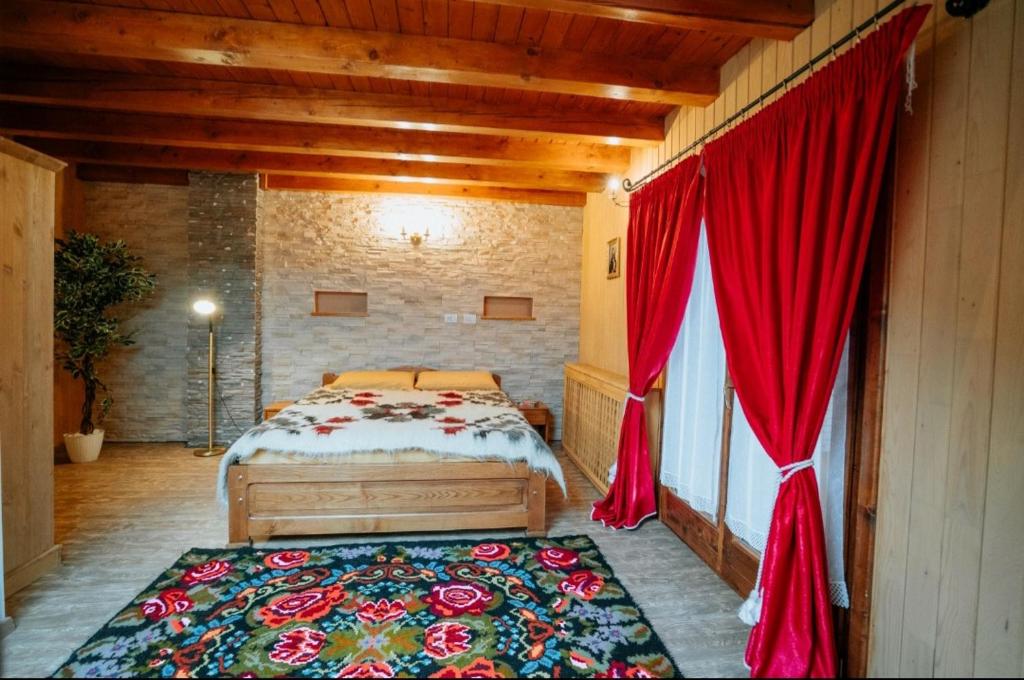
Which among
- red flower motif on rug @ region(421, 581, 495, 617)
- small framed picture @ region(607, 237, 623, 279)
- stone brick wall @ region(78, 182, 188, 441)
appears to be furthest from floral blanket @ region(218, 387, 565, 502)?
stone brick wall @ region(78, 182, 188, 441)

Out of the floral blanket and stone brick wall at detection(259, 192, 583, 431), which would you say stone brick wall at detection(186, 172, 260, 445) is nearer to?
stone brick wall at detection(259, 192, 583, 431)

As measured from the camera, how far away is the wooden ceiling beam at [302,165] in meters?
3.79

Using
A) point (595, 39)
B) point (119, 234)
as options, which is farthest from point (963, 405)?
point (119, 234)

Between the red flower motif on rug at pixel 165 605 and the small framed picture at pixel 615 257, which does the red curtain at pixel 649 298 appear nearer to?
the small framed picture at pixel 615 257

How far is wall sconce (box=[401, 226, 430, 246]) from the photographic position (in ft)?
14.5

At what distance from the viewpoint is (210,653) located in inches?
62.7

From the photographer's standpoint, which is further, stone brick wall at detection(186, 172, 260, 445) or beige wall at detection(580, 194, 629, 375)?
stone brick wall at detection(186, 172, 260, 445)

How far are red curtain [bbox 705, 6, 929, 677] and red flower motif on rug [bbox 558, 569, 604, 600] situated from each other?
2.10ft

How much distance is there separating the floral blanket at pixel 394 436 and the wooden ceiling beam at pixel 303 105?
1834 millimetres

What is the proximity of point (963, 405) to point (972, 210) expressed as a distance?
1.68ft

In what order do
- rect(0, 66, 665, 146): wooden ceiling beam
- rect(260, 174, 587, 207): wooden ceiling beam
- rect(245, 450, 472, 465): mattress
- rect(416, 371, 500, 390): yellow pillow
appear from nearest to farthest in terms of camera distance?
rect(245, 450, 472, 465): mattress, rect(0, 66, 665, 146): wooden ceiling beam, rect(416, 371, 500, 390): yellow pillow, rect(260, 174, 587, 207): wooden ceiling beam

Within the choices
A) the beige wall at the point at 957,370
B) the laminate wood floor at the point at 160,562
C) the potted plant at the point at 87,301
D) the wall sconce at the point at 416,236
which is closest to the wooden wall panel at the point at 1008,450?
the beige wall at the point at 957,370

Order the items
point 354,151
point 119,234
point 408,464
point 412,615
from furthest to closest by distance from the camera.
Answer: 1. point 119,234
2. point 354,151
3. point 408,464
4. point 412,615

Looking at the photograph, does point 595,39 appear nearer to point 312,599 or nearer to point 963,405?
point 963,405
